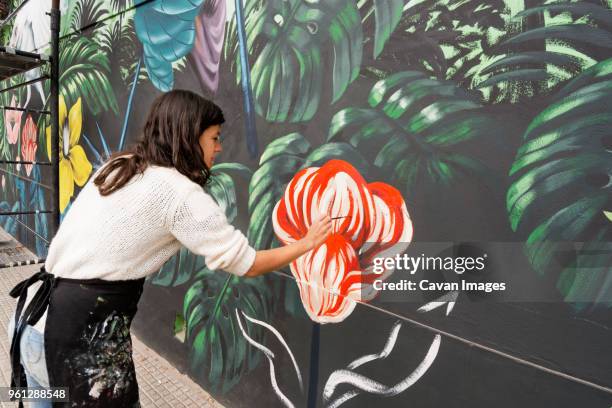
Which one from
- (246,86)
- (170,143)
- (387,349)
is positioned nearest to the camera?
(170,143)

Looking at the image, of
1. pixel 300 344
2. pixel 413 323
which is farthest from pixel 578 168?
pixel 300 344

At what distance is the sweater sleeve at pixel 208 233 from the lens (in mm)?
1344

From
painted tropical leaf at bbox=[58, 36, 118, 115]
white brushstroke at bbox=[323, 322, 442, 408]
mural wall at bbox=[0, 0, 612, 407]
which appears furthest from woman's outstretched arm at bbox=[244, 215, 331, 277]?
painted tropical leaf at bbox=[58, 36, 118, 115]

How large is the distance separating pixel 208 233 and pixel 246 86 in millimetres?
1371

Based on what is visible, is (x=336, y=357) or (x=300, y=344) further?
(x=300, y=344)

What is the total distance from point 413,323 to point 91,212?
1291 millimetres

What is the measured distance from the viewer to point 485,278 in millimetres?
1480

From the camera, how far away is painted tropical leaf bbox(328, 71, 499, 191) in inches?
59.7

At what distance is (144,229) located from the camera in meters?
1.36

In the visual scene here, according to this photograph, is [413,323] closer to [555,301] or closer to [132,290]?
[555,301]

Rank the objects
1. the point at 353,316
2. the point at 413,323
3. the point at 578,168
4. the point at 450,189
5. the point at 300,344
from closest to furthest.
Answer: the point at 578,168
the point at 450,189
the point at 413,323
the point at 353,316
the point at 300,344

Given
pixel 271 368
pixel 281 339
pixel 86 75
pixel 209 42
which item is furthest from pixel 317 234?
pixel 86 75

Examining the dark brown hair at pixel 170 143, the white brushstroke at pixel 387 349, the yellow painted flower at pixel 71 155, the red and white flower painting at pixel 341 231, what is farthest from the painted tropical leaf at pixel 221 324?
the yellow painted flower at pixel 71 155

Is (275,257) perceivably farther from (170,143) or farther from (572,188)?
(572,188)
